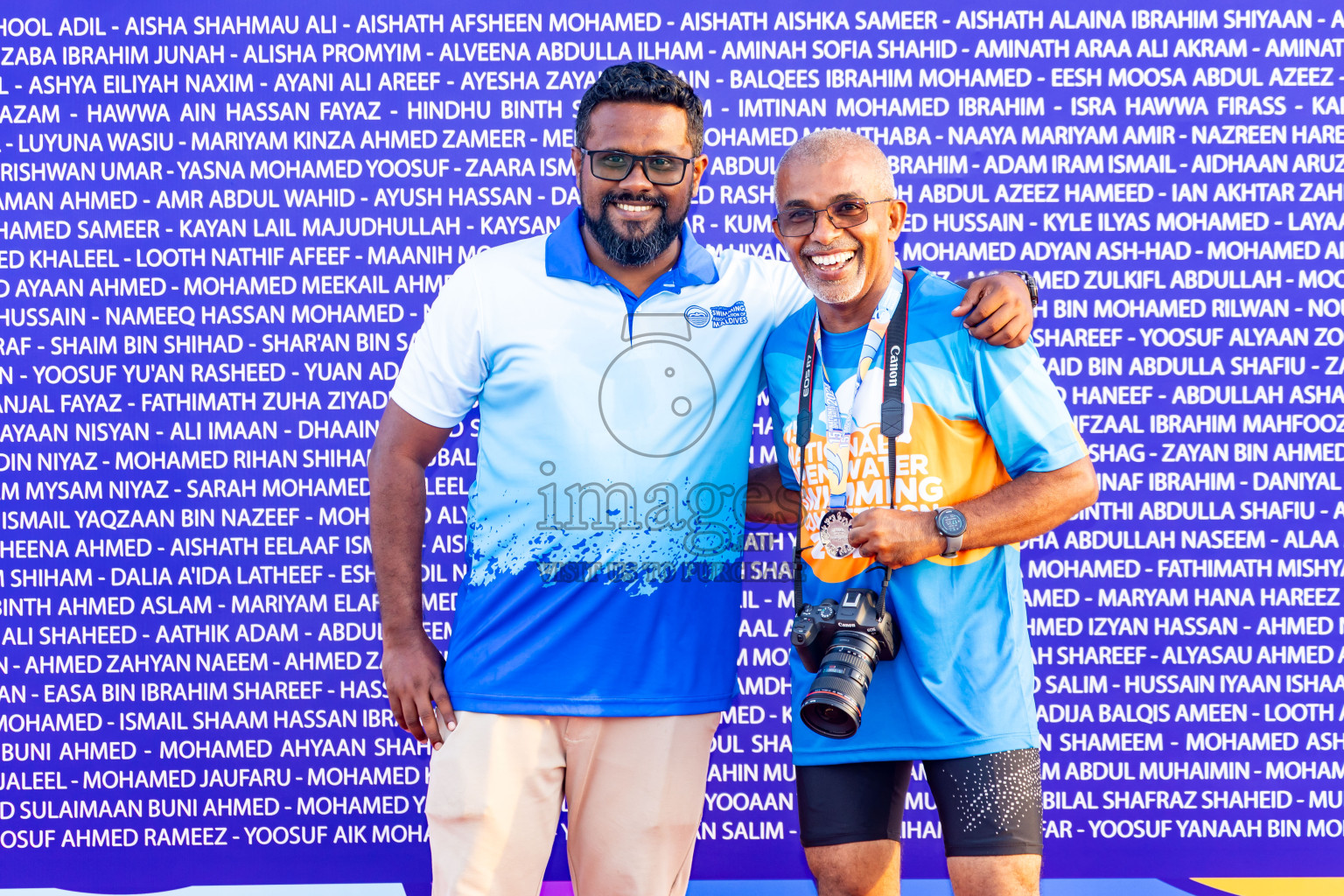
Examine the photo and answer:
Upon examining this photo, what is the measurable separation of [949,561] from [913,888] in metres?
1.69

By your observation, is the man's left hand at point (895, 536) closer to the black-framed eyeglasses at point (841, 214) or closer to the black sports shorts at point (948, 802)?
the black sports shorts at point (948, 802)

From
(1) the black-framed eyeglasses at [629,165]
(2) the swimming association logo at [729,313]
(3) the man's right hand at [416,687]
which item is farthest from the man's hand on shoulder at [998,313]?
(3) the man's right hand at [416,687]

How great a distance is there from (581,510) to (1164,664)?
206 centimetres

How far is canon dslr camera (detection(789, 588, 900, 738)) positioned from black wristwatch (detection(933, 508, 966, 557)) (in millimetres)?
188

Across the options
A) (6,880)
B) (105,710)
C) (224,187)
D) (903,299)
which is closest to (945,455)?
(903,299)

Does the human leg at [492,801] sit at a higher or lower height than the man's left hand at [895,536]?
lower

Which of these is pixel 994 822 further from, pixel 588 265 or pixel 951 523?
pixel 588 265

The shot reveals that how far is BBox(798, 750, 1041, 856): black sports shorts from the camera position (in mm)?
2047

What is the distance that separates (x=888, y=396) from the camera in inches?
82.2

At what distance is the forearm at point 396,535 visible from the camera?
241cm

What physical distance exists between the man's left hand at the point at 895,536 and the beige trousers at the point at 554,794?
0.69 metres

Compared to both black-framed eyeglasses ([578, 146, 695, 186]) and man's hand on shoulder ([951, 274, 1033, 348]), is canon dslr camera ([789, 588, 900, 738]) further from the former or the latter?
black-framed eyeglasses ([578, 146, 695, 186])

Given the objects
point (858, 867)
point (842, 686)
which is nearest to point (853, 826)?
point (858, 867)

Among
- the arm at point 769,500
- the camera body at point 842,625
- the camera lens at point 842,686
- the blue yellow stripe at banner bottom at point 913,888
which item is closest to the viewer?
the camera lens at point 842,686
